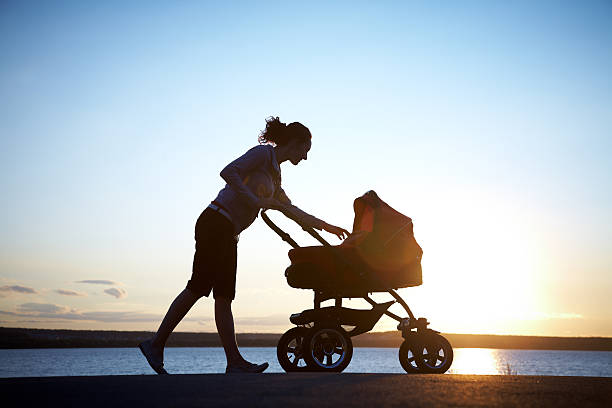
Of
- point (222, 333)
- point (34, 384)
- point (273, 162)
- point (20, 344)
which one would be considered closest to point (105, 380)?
point (34, 384)

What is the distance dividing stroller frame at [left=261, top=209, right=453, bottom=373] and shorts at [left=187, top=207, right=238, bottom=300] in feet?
1.92

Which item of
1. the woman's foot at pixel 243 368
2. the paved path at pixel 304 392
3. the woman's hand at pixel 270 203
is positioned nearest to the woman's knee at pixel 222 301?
the woman's foot at pixel 243 368

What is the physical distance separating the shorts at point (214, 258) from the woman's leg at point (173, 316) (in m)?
0.07

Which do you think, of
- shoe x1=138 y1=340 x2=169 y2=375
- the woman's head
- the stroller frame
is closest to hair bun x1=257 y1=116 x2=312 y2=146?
the woman's head

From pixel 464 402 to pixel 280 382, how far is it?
46.9 inches

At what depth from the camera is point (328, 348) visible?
5.46m

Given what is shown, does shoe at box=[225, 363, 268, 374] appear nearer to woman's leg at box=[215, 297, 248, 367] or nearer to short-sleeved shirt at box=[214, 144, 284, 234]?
woman's leg at box=[215, 297, 248, 367]

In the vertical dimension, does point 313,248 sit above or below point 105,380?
above

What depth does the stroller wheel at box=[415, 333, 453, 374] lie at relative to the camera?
559 cm

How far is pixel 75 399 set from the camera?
3225 millimetres

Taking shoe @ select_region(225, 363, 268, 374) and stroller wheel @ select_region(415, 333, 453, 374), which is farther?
stroller wheel @ select_region(415, 333, 453, 374)

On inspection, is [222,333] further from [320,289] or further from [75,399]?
[75,399]

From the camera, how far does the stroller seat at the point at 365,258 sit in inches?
220

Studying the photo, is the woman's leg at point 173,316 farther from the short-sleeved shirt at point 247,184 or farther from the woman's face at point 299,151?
the woman's face at point 299,151
